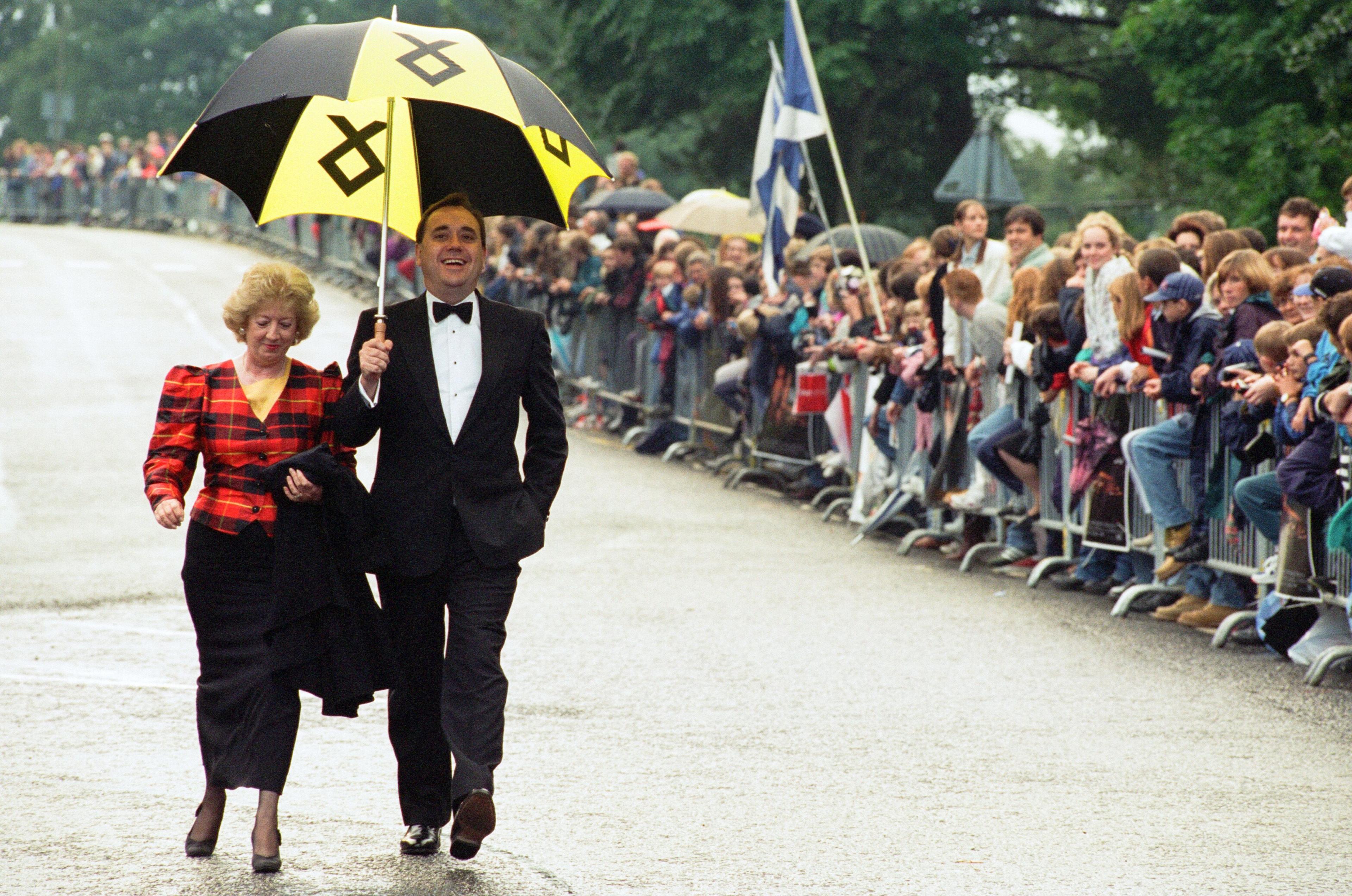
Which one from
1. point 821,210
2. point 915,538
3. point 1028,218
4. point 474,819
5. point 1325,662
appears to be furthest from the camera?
point 821,210

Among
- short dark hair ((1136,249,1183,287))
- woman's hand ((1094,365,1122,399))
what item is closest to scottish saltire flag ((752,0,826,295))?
woman's hand ((1094,365,1122,399))

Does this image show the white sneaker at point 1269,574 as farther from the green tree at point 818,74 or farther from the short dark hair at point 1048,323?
the green tree at point 818,74

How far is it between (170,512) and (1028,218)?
8187mm

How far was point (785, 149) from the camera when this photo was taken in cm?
1606

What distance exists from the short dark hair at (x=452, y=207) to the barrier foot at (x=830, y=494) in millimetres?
9563

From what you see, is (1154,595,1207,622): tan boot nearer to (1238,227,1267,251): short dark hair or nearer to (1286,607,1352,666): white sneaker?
(1286,607,1352,666): white sneaker

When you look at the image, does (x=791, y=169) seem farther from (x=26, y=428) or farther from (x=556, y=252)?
(x=26, y=428)

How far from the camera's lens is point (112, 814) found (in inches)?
254

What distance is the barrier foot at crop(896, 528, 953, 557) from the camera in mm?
13578

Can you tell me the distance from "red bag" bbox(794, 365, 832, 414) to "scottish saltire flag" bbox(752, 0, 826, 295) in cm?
74

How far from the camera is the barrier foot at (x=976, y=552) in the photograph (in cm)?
1278

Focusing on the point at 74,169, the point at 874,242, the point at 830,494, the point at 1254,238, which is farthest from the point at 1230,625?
the point at 74,169

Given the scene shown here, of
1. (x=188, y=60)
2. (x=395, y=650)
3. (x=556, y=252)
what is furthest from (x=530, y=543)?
(x=188, y=60)

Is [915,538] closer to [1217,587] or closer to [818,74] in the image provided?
[1217,587]
